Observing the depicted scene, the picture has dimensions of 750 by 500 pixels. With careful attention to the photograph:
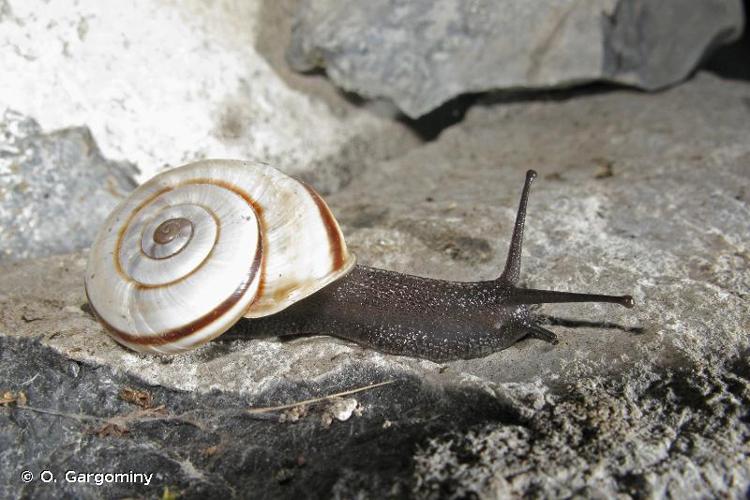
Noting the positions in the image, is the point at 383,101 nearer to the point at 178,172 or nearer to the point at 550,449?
the point at 178,172

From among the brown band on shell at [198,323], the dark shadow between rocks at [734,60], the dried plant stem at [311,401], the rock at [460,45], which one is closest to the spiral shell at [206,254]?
the brown band on shell at [198,323]

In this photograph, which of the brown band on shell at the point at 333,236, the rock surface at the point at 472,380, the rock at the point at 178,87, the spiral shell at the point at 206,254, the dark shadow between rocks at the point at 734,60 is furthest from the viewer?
the dark shadow between rocks at the point at 734,60

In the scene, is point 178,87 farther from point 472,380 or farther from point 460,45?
point 472,380

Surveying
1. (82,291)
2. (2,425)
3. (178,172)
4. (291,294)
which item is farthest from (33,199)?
(291,294)

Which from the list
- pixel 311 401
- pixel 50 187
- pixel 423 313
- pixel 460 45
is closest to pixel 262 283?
pixel 311 401

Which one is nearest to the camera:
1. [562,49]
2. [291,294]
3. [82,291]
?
[291,294]

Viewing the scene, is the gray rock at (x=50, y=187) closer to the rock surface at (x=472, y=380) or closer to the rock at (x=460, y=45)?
the rock surface at (x=472, y=380)
